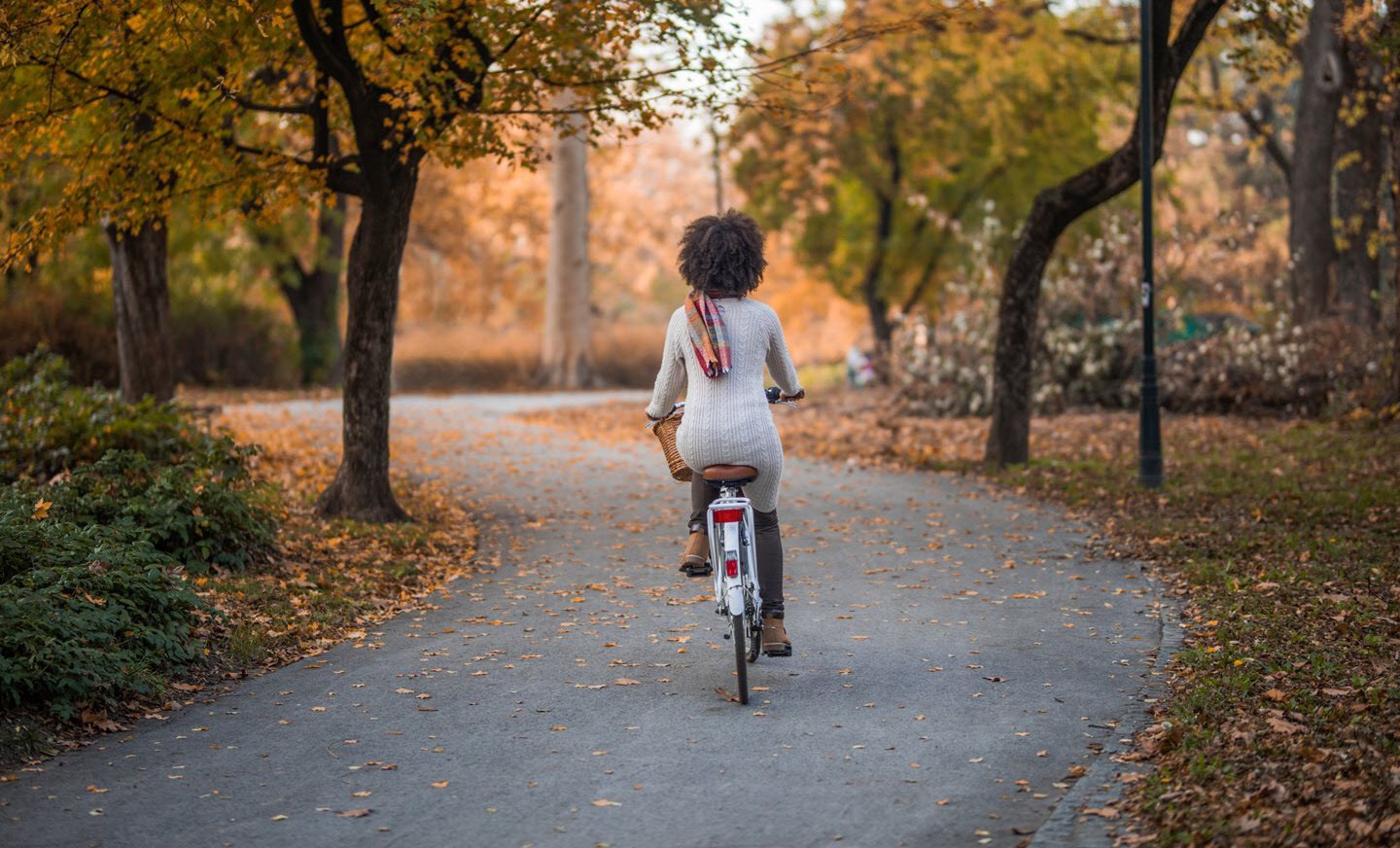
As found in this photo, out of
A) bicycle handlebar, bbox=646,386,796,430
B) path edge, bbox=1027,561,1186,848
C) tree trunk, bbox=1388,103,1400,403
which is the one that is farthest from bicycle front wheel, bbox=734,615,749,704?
tree trunk, bbox=1388,103,1400,403

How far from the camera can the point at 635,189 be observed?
5550 centimetres

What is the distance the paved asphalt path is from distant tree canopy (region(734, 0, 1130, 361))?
70.7 feet

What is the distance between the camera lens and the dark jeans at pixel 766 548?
7.06 m

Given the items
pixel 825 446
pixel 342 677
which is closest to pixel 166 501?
pixel 342 677

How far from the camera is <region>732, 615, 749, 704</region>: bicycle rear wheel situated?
6551 mm

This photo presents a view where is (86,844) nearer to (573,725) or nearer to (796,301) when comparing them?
(573,725)

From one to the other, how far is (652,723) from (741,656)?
501mm

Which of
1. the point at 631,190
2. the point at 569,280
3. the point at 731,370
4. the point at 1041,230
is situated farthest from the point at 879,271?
the point at 731,370

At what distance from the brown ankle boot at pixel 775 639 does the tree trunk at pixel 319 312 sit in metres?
26.4

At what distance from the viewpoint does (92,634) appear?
6824 millimetres

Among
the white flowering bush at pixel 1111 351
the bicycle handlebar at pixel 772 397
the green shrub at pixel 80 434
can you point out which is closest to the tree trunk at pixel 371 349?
the green shrub at pixel 80 434

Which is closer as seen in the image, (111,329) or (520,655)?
(520,655)

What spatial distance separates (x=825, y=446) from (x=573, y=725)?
1378 centimetres

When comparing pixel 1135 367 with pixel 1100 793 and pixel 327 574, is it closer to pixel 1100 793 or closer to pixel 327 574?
pixel 327 574
